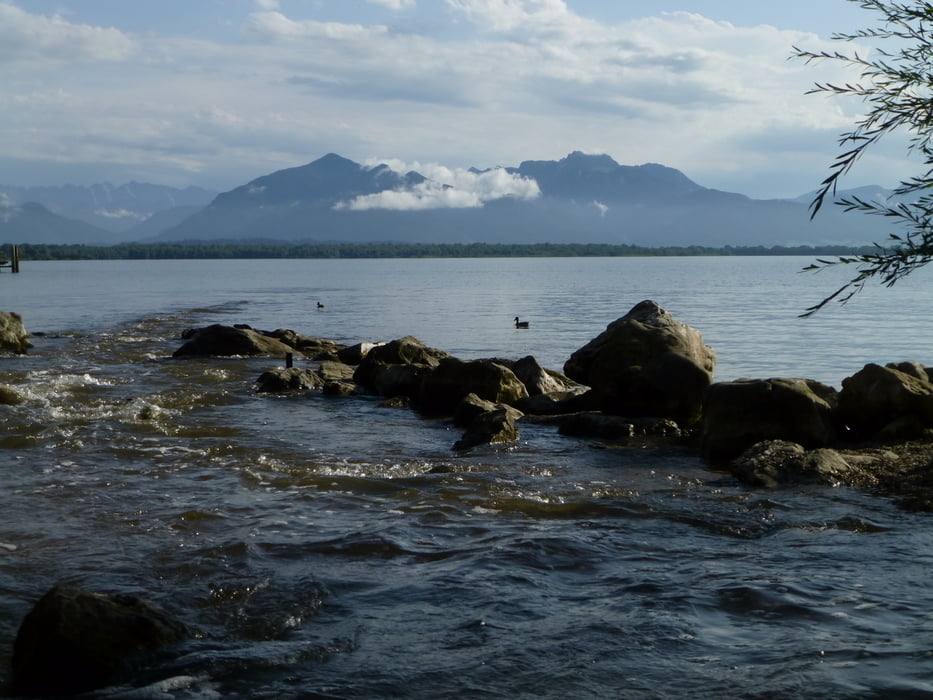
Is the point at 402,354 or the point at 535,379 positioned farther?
the point at 402,354

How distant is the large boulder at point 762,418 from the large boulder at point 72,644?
1107 cm

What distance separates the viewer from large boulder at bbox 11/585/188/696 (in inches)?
278

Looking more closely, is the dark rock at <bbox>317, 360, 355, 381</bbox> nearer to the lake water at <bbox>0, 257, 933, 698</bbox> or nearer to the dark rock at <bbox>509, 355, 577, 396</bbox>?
the lake water at <bbox>0, 257, 933, 698</bbox>

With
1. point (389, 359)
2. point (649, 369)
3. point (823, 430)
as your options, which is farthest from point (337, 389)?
point (823, 430)

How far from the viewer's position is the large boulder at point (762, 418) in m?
15.8

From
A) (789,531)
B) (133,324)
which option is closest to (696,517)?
(789,531)

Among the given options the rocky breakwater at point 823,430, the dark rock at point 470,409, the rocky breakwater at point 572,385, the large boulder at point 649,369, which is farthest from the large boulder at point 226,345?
the rocky breakwater at point 823,430

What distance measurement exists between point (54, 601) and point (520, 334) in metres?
38.9

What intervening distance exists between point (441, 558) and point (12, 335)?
27.6 metres

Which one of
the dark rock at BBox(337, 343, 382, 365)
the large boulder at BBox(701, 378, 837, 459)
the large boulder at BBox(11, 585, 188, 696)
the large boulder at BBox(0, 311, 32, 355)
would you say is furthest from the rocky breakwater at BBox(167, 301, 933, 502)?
the large boulder at BBox(0, 311, 32, 355)

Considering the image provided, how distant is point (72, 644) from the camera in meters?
7.14

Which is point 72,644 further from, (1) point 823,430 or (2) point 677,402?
(2) point 677,402

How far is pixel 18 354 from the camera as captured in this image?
32125 millimetres

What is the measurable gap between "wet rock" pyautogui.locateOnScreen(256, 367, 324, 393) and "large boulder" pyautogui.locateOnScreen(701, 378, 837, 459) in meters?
12.1
